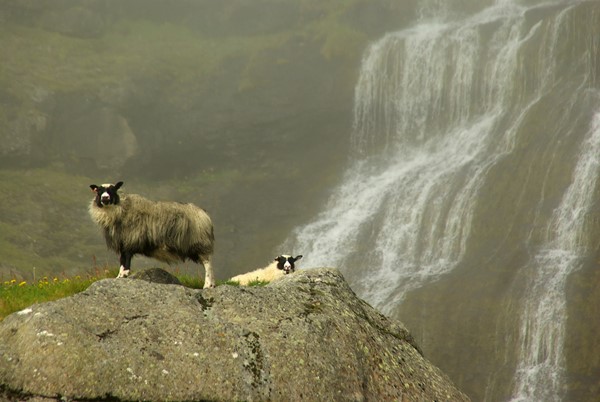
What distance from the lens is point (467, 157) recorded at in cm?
4500

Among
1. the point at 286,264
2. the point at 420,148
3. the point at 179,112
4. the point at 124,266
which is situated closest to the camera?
the point at 124,266

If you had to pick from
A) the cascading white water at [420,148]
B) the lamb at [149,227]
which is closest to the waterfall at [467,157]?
the cascading white water at [420,148]

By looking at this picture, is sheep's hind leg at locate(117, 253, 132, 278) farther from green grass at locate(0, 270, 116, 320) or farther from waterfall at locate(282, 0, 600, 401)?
waterfall at locate(282, 0, 600, 401)

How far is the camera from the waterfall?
3425cm

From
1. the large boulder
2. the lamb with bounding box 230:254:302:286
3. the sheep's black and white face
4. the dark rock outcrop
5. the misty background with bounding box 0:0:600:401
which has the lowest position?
the large boulder

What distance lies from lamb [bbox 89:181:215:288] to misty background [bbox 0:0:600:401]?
1963 cm

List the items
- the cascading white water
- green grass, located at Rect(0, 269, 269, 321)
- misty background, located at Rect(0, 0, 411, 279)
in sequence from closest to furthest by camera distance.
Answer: green grass, located at Rect(0, 269, 269, 321), the cascading white water, misty background, located at Rect(0, 0, 411, 279)

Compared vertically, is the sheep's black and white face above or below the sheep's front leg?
above

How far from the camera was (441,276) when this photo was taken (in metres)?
36.5

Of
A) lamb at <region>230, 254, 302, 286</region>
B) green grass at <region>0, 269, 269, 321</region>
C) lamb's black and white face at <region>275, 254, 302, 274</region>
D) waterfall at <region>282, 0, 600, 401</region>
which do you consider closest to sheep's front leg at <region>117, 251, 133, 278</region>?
green grass at <region>0, 269, 269, 321</region>

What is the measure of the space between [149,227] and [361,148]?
3868 centimetres

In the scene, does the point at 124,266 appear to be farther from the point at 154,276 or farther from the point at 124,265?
the point at 154,276

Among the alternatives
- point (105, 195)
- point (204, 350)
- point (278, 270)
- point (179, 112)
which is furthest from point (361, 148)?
point (204, 350)

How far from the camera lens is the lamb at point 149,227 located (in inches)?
520
